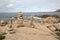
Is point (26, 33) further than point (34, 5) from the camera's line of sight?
No

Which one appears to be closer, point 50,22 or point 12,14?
point 12,14

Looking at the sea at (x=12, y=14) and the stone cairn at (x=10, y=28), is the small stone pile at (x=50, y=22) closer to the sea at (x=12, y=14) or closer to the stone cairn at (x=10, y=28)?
the sea at (x=12, y=14)

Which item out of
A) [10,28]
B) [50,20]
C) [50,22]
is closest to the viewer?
[10,28]

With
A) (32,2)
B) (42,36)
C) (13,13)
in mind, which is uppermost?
(32,2)

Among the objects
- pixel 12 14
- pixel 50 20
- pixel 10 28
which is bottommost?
pixel 10 28

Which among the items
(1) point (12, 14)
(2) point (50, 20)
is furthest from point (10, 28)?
(2) point (50, 20)

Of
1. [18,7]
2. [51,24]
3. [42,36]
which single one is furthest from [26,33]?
[51,24]

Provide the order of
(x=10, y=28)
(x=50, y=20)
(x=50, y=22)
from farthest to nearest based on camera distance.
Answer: (x=50, y=22) < (x=50, y=20) < (x=10, y=28)

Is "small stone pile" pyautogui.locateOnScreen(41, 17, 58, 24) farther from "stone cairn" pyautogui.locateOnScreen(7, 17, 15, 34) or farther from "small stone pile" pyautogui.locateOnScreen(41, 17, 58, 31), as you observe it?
"stone cairn" pyautogui.locateOnScreen(7, 17, 15, 34)

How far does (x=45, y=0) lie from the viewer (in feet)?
17.3

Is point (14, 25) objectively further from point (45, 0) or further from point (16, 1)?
point (45, 0)

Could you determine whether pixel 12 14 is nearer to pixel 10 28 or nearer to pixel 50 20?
pixel 10 28

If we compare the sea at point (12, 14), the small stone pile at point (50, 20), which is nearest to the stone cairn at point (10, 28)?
the sea at point (12, 14)

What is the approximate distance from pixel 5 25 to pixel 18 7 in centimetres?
77
